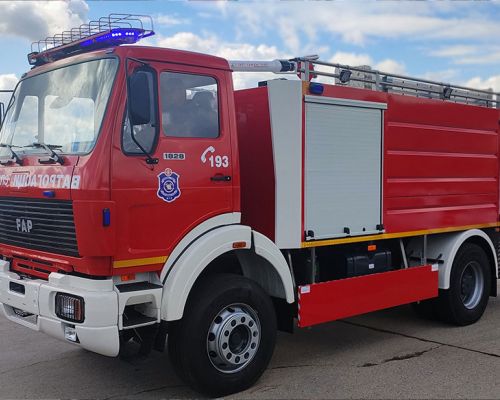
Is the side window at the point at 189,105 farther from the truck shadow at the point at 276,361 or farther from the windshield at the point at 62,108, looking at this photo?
the truck shadow at the point at 276,361

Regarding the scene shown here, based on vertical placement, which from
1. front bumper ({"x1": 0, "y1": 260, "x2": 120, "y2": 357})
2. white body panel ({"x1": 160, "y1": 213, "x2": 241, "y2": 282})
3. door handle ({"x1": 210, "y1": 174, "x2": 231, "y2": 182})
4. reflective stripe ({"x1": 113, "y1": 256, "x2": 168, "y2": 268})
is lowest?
front bumper ({"x1": 0, "y1": 260, "x2": 120, "y2": 357})

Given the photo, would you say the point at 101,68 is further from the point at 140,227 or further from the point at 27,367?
the point at 27,367

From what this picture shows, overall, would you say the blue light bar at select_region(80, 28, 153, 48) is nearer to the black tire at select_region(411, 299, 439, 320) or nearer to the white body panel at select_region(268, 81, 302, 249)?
the white body panel at select_region(268, 81, 302, 249)

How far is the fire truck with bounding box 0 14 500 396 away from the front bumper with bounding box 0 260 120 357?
0.04 ft

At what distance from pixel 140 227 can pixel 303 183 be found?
A: 1603 millimetres

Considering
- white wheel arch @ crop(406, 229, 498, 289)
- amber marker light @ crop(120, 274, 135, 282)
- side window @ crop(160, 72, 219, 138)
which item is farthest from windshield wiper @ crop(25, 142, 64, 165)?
white wheel arch @ crop(406, 229, 498, 289)

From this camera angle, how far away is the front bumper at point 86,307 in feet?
13.2

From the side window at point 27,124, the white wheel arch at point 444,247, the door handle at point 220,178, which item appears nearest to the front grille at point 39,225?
the side window at point 27,124

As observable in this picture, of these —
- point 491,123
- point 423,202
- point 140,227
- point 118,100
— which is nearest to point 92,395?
point 140,227

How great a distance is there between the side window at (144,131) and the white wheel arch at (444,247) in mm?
3632

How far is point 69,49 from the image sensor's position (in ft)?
16.1

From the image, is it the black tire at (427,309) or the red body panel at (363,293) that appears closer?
the red body panel at (363,293)

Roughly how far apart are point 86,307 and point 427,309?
4540 mm

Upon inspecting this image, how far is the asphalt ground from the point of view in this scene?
4738 mm
